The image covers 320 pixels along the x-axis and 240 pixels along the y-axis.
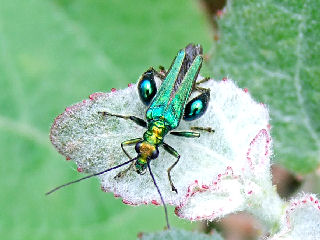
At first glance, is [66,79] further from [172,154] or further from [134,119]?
[172,154]

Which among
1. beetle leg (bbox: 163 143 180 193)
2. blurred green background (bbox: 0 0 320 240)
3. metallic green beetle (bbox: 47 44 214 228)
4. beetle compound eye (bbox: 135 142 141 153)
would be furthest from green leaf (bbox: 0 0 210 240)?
beetle leg (bbox: 163 143 180 193)

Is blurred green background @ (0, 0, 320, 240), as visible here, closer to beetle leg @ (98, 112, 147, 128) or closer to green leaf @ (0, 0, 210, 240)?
green leaf @ (0, 0, 210, 240)

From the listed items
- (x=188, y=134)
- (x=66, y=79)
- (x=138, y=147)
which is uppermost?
(x=66, y=79)

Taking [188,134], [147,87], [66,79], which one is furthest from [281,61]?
[66,79]

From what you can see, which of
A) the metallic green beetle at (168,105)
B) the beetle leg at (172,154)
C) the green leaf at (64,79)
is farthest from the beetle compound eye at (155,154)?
the green leaf at (64,79)

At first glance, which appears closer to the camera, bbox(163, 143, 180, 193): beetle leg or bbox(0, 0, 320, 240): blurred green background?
bbox(163, 143, 180, 193): beetle leg

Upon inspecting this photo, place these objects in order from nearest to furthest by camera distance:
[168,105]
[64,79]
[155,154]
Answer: [155,154]
[168,105]
[64,79]
